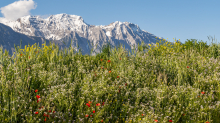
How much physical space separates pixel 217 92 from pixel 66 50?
5722mm

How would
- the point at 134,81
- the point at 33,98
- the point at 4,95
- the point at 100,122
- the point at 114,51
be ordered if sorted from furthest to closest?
the point at 114,51 < the point at 134,81 < the point at 33,98 < the point at 100,122 < the point at 4,95

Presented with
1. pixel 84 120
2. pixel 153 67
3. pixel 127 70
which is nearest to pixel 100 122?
pixel 84 120

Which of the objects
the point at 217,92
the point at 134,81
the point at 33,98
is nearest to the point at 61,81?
the point at 33,98

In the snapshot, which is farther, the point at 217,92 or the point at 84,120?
the point at 217,92

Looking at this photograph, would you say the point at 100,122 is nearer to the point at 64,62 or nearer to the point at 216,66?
the point at 64,62

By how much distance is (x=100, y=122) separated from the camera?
3447 mm

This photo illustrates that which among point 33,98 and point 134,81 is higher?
point 134,81

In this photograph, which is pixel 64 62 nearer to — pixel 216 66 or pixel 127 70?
pixel 127 70

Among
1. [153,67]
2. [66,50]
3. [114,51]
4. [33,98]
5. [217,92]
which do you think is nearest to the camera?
[33,98]

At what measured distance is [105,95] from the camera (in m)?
4.12

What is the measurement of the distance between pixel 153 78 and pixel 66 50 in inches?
Answer: 151

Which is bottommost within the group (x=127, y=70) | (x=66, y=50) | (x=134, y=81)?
(x=134, y=81)

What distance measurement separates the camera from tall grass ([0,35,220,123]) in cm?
328

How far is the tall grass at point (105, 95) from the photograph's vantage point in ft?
10.8
